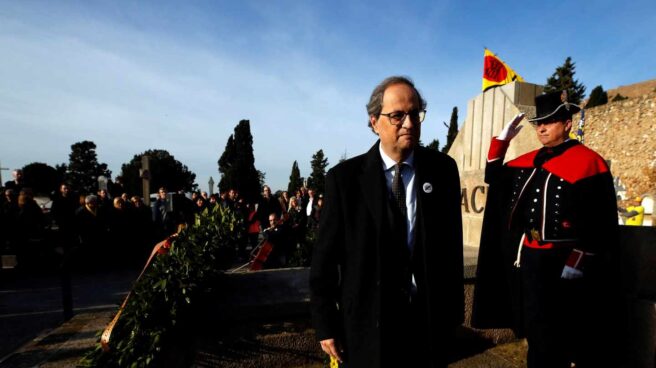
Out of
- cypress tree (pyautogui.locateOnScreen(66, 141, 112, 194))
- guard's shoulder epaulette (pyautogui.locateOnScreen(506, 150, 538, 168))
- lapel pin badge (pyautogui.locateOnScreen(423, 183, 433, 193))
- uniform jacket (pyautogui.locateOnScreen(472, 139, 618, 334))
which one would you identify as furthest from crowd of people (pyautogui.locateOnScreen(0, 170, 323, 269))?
cypress tree (pyautogui.locateOnScreen(66, 141, 112, 194))

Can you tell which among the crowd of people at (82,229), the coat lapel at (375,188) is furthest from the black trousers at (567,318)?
the crowd of people at (82,229)

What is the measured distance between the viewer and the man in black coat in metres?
1.65

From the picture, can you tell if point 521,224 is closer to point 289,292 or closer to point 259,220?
point 289,292

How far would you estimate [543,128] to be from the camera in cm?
247

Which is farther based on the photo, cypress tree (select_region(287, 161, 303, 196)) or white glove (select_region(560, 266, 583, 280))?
cypress tree (select_region(287, 161, 303, 196))

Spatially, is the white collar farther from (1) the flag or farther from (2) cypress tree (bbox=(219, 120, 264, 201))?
(2) cypress tree (bbox=(219, 120, 264, 201))

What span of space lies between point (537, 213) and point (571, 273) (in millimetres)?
418

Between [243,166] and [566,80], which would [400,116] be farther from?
[566,80]

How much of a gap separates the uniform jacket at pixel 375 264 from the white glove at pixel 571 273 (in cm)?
86

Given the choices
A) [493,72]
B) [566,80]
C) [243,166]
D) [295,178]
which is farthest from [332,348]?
[566,80]

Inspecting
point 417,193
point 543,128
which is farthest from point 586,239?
point 417,193

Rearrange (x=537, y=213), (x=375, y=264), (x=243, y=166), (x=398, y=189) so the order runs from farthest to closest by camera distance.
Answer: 1. (x=243, y=166)
2. (x=537, y=213)
3. (x=398, y=189)
4. (x=375, y=264)

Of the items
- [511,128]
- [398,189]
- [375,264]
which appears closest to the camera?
[375,264]

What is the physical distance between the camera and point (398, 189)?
1.77m
